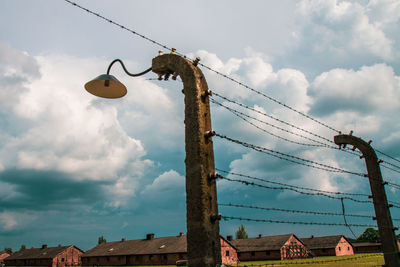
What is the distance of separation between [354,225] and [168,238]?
51.2m

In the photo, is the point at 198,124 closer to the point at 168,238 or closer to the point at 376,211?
the point at 376,211

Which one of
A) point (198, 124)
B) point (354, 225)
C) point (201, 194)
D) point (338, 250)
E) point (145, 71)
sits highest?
point (145, 71)

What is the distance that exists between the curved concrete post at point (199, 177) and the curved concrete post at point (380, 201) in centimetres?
693

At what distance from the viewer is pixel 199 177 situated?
14.8 ft

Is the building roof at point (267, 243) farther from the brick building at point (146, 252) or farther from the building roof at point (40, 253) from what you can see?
the building roof at point (40, 253)

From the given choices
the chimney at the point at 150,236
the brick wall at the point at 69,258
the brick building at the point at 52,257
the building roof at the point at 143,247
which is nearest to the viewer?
the building roof at the point at 143,247

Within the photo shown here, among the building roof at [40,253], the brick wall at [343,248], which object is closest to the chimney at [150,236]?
the building roof at [40,253]

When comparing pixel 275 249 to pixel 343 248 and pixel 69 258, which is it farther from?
pixel 69 258

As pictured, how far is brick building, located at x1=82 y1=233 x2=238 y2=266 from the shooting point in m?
46.9

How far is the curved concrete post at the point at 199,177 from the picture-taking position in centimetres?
428

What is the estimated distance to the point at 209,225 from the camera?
435cm

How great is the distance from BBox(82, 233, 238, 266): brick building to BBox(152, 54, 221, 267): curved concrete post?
39.5 metres

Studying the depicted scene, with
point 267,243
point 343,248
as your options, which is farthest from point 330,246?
point 267,243

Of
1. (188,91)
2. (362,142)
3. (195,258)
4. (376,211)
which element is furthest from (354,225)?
(188,91)
